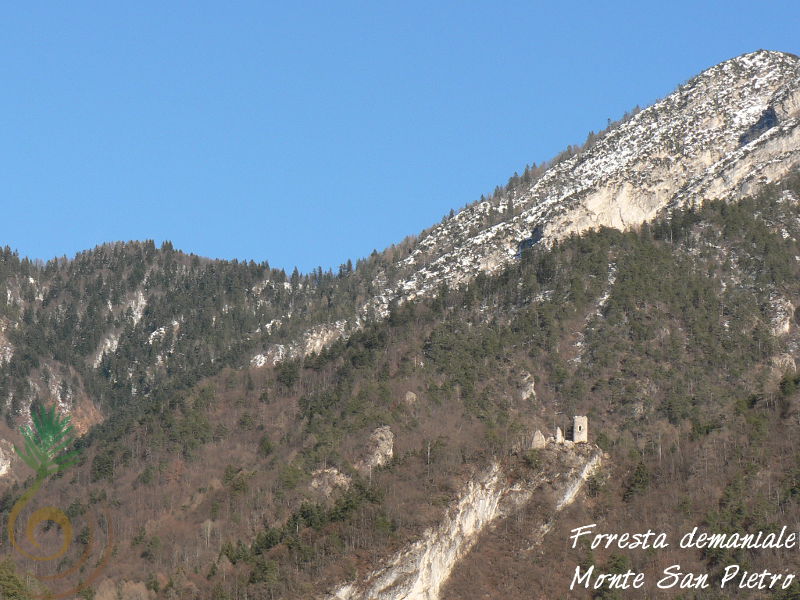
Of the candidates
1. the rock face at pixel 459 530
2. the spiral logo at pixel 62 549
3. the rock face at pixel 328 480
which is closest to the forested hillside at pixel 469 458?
the rock face at pixel 328 480

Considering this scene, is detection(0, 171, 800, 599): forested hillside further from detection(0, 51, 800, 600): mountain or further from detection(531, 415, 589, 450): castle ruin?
detection(531, 415, 589, 450): castle ruin

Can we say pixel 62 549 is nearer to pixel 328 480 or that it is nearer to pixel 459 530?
pixel 328 480

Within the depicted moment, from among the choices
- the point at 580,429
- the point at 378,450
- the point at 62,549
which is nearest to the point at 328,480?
the point at 378,450

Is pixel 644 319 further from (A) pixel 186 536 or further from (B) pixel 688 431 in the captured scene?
(A) pixel 186 536

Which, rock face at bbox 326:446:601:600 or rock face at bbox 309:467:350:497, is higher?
rock face at bbox 309:467:350:497

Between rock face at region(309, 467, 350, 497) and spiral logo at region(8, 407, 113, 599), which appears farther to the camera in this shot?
rock face at region(309, 467, 350, 497)

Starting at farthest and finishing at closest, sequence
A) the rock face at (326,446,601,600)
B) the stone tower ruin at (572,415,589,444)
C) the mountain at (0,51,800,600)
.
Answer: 1. the stone tower ruin at (572,415,589,444)
2. the mountain at (0,51,800,600)
3. the rock face at (326,446,601,600)

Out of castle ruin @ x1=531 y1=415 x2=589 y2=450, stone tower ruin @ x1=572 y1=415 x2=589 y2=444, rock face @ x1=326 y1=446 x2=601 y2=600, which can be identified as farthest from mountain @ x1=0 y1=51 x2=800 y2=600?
stone tower ruin @ x1=572 y1=415 x2=589 y2=444

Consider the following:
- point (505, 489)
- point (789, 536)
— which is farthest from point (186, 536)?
point (789, 536)

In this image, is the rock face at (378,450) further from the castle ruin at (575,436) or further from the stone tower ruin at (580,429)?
the stone tower ruin at (580,429)

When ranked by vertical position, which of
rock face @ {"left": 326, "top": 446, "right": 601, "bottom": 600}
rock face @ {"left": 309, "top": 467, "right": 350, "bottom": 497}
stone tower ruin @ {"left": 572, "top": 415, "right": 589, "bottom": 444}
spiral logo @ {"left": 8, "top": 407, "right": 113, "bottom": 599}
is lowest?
rock face @ {"left": 326, "top": 446, "right": 601, "bottom": 600}

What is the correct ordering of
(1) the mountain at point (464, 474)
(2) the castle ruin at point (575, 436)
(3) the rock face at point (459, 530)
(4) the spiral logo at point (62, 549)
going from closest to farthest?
(3) the rock face at point (459, 530)
(1) the mountain at point (464, 474)
(4) the spiral logo at point (62, 549)
(2) the castle ruin at point (575, 436)

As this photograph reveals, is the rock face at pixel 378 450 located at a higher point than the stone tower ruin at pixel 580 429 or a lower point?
higher

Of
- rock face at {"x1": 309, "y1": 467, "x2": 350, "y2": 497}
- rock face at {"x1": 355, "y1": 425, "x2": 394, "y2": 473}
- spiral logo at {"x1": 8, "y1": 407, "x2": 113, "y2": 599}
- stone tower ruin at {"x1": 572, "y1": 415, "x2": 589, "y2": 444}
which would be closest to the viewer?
spiral logo at {"x1": 8, "y1": 407, "x2": 113, "y2": 599}
